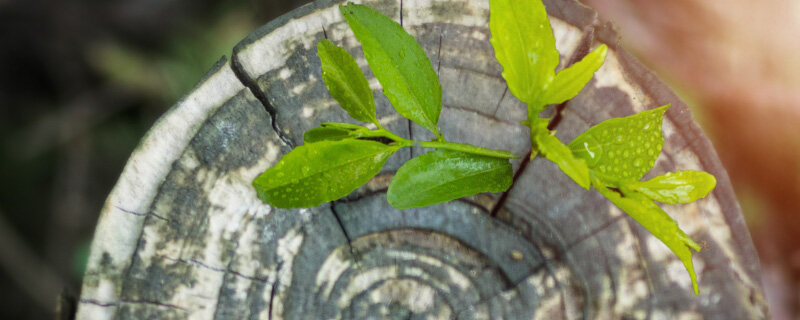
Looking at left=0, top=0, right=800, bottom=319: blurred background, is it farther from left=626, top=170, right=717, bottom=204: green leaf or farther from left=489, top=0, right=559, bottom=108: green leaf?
left=626, top=170, right=717, bottom=204: green leaf

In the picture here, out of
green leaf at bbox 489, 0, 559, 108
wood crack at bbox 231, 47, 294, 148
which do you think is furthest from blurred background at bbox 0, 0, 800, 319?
green leaf at bbox 489, 0, 559, 108

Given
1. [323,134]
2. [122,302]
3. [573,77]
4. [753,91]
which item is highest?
[753,91]

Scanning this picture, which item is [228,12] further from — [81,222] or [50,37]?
[81,222]

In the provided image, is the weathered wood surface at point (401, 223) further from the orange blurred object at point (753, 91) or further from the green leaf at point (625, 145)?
the orange blurred object at point (753, 91)

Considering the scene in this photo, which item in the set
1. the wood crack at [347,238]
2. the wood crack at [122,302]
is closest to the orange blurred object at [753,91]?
the wood crack at [347,238]

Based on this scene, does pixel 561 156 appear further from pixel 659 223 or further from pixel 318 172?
pixel 318 172

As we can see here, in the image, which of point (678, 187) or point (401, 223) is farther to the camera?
point (401, 223)

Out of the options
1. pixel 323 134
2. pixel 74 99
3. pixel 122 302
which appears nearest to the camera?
pixel 323 134

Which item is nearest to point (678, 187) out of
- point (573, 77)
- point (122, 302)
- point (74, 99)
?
point (573, 77)
